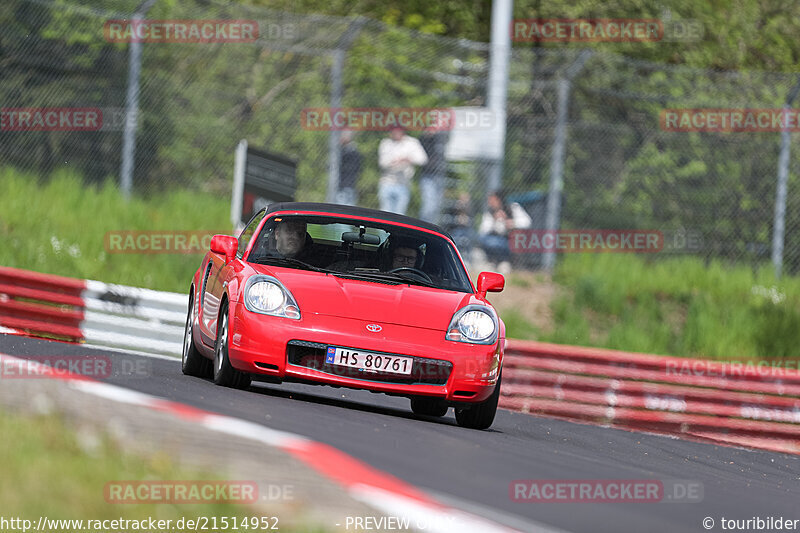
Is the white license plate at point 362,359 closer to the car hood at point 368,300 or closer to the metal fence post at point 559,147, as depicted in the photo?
the car hood at point 368,300

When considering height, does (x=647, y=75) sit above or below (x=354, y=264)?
above

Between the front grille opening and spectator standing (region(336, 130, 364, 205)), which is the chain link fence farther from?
the front grille opening

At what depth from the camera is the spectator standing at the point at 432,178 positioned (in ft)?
55.8

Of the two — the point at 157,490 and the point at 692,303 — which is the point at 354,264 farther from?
the point at 692,303

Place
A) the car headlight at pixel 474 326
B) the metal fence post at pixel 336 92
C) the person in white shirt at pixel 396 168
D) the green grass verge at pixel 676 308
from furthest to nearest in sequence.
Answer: the person in white shirt at pixel 396 168, the green grass verge at pixel 676 308, the metal fence post at pixel 336 92, the car headlight at pixel 474 326

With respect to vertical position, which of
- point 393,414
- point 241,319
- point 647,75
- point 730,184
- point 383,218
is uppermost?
point 647,75

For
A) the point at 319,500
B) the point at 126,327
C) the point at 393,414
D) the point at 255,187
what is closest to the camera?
the point at 319,500

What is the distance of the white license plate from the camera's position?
8.04 metres

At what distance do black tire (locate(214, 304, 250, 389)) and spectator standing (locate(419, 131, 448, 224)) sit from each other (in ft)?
27.6

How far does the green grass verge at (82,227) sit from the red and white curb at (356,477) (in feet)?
34.8

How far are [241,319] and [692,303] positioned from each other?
10.9 metres

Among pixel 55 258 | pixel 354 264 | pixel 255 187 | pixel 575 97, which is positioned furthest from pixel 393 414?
pixel 575 97

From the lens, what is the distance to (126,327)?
13266mm

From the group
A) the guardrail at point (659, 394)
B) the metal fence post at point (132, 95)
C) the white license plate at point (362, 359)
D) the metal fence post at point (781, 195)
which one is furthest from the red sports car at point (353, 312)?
the metal fence post at point (781, 195)
